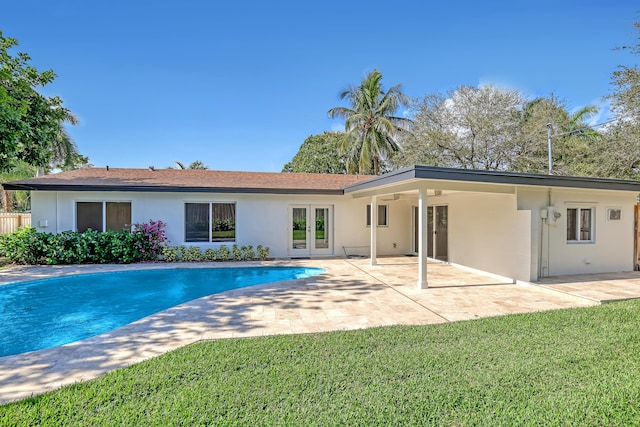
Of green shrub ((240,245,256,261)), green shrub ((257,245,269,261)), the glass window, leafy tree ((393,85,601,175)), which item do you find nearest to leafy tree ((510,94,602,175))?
leafy tree ((393,85,601,175))

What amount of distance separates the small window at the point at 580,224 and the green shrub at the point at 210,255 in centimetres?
1214

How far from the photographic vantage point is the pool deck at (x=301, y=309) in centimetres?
420

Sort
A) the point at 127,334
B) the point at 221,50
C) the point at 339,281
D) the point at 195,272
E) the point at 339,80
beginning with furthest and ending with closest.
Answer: the point at 339,80
the point at 221,50
the point at 195,272
the point at 339,281
the point at 127,334

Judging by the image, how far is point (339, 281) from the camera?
9258 millimetres

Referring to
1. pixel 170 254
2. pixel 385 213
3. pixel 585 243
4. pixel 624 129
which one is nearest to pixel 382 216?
pixel 385 213

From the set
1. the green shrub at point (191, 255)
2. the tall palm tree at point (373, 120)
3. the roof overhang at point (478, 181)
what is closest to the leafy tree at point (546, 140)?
the tall palm tree at point (373, 120)

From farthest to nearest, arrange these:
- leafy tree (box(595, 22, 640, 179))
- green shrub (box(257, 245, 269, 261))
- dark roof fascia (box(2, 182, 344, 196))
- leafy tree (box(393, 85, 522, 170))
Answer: leafy tree (box(393, 85, 522, 170)) → leafy tree (box(595, 22, 640, 179)) → green shrub (box(257, 245, 269, 261)) → dark roof fascia (box(2, 182, 344, 196))

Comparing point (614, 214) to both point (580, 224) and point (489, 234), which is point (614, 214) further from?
point (489, 234)

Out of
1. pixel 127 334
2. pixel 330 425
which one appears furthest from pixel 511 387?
pixel 127 334

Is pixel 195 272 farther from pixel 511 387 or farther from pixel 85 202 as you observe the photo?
pixel 511 387

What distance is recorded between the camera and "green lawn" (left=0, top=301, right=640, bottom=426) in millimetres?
3006

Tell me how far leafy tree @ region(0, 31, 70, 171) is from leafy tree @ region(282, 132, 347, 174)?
77.4ft

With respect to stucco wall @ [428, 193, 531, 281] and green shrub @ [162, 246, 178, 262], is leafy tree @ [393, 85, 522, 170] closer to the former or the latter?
stucco wall @ [428, 193, 531, 281]

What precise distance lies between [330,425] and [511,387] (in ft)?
6.75
